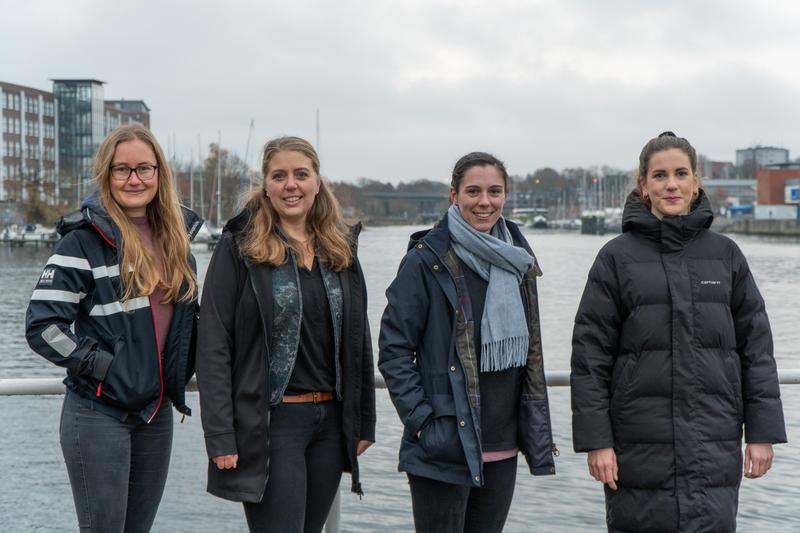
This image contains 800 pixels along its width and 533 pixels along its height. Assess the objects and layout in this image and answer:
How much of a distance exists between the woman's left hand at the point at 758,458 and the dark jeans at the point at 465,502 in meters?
0.91

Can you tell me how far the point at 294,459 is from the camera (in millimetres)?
3672

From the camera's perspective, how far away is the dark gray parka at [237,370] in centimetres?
359

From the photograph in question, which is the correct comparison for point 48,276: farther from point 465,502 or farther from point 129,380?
point 465,502

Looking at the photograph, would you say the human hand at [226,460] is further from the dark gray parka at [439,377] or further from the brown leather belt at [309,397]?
the dark gray parka at [439,377]

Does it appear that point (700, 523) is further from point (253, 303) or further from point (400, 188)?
point (400, 188)

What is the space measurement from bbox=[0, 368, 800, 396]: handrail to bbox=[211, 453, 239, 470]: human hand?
485mm

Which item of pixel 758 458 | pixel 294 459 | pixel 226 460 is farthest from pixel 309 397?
pixel 758 458

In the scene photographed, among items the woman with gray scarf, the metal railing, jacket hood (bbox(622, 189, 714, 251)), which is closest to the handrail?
the metal railing

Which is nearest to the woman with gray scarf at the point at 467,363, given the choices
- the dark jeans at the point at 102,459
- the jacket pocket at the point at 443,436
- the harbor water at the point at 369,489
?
the jacket pocket at the point at 443,436

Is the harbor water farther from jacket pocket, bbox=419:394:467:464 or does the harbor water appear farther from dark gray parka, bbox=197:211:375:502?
jacket pocket, bbox=419:394:467:464

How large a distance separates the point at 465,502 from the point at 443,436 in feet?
0.98

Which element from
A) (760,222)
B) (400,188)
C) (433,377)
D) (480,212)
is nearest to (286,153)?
(480,212)

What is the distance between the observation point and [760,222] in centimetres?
11031

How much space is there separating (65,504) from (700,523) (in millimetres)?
4387
